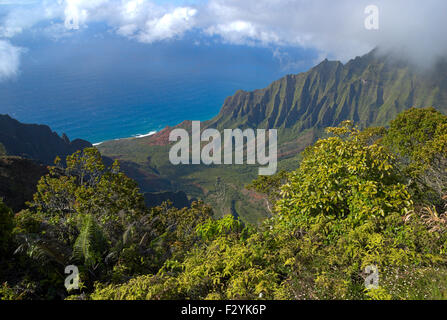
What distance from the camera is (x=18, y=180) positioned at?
30.6m

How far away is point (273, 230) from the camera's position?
24.5 feet

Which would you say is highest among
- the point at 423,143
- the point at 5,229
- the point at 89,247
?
the point at 423,143

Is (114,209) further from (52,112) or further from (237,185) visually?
(52,112)

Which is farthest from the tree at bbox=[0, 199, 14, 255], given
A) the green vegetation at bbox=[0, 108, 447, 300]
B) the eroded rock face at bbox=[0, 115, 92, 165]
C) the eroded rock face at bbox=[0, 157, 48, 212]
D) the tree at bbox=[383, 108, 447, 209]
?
the eroded rock face at bbox=[0, 115, 92, 165]

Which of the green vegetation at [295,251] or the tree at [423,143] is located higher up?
the tree at [423,143]

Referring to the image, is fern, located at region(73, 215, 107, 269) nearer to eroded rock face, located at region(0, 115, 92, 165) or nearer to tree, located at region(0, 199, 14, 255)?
tree, located at region(0, 199, 14, 255)

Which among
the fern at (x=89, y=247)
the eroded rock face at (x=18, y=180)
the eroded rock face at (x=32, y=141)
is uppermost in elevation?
the eroded rock face at (x=32, y=141)

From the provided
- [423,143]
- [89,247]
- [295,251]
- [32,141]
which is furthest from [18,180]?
[32,141]

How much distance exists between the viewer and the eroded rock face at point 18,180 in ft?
89.0

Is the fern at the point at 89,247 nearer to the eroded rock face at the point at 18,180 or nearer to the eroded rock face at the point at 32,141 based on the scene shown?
the eroded rock face at the point at 18,180

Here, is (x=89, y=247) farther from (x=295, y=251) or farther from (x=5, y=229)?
(x=295, y=251)

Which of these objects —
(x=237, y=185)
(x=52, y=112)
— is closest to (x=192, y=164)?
(x=237, y=185)

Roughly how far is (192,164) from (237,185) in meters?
41.5

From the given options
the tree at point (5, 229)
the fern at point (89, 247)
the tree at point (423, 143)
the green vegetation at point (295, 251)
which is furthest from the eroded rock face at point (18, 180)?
the tree at point (423, 143)
